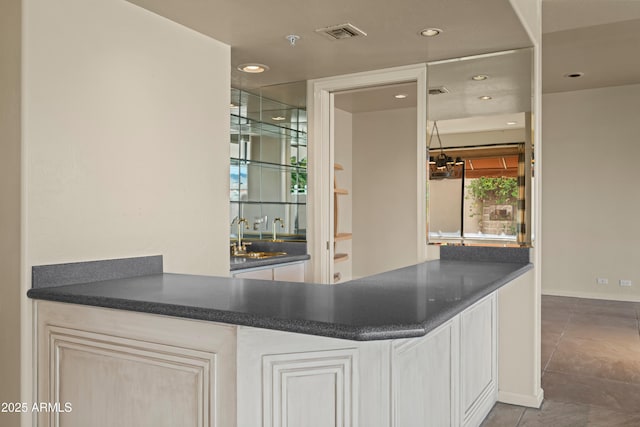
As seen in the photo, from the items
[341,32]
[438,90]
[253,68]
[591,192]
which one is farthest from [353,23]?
[591,192]

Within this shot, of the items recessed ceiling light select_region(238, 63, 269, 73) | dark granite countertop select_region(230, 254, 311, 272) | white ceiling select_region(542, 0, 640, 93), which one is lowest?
dark granite countertop select_region(230, 254, 311, 272)

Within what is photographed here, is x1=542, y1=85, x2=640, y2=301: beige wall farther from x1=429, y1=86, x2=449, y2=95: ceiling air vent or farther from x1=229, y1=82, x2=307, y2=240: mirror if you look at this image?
x1=229, y1=82, x2=307, y2=240: mirror

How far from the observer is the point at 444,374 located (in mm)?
2332

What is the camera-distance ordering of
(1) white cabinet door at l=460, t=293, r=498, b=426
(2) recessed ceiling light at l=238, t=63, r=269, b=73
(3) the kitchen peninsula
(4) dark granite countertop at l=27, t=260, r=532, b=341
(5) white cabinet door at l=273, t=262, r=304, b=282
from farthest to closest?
(5) white cabinet door at l=273, t=262, r=304, b=282 < (2) recessed ceiling light at l=238, t=63, r=269, b=73 < (1) white cabinet door at l=460, t=293, r=498, b=426 < (3) the kitchen peninsula < (4) dark granite countertop at l=27, t=260, r=532, b=341

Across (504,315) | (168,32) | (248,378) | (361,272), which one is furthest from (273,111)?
(361,272)

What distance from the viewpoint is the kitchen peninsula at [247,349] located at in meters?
1.69

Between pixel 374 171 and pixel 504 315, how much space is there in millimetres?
4347

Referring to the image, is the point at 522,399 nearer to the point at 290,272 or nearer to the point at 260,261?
the point at 290,272

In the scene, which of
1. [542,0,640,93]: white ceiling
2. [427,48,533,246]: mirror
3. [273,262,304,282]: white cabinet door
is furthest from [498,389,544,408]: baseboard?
[542,0,640,93]: white ceiling

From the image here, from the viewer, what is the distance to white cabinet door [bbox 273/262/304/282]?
12.8 feet

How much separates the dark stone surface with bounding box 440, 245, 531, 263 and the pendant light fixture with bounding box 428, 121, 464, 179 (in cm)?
50

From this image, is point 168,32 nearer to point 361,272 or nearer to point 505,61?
point 505,61

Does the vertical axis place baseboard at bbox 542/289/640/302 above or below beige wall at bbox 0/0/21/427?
below

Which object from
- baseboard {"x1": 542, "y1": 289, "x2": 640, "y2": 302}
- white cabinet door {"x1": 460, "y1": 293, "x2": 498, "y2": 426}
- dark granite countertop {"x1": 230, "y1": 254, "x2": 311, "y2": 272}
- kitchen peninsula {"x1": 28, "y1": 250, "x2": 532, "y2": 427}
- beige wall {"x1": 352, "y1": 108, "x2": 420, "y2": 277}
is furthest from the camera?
beige wall {"x1": 352, "y1": 108, "x2": 420, "y2": 277}
